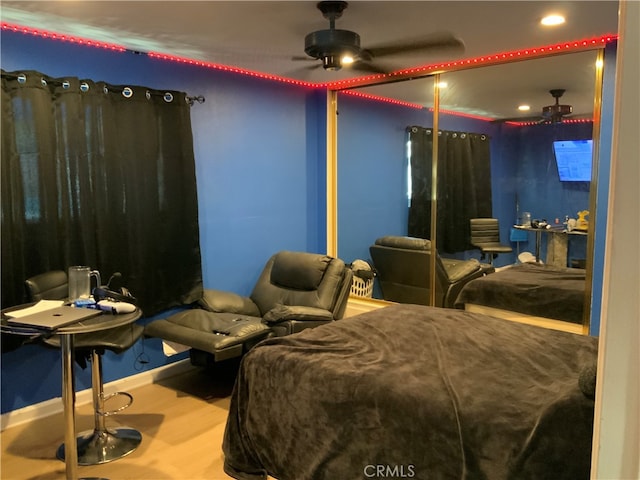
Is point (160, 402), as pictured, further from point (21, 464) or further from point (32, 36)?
point (32, 36)

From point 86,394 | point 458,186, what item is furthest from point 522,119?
point 86,394

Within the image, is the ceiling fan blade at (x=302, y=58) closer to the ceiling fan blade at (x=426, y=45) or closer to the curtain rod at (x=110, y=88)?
the ceiling fan blade at (x=426, y=45)

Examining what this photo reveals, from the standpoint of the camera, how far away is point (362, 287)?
193 inches

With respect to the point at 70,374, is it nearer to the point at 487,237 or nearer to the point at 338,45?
the point at 338,45

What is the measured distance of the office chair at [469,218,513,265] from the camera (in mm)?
4418

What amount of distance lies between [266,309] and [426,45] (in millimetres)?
2321

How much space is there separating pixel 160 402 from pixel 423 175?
9.55ft

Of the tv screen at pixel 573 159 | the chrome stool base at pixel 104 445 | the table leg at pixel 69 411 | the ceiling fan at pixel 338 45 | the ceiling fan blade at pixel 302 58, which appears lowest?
the chrome stool base at pixel 104 445

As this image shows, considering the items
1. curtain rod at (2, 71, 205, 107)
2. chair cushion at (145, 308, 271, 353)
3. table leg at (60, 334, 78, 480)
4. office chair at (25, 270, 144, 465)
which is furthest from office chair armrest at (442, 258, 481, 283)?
table leg at (60, 334, 78, 480)

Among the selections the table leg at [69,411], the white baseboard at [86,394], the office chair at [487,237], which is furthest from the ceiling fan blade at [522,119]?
the table leg at [69,411]

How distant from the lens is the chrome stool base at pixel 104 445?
9.01 ft

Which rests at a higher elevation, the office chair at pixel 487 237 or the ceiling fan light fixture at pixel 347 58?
the ceiling fan light fixture at pixel 347 58

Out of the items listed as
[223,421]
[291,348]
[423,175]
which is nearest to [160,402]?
[223,421]

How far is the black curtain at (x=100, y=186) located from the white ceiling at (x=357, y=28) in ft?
1.34
